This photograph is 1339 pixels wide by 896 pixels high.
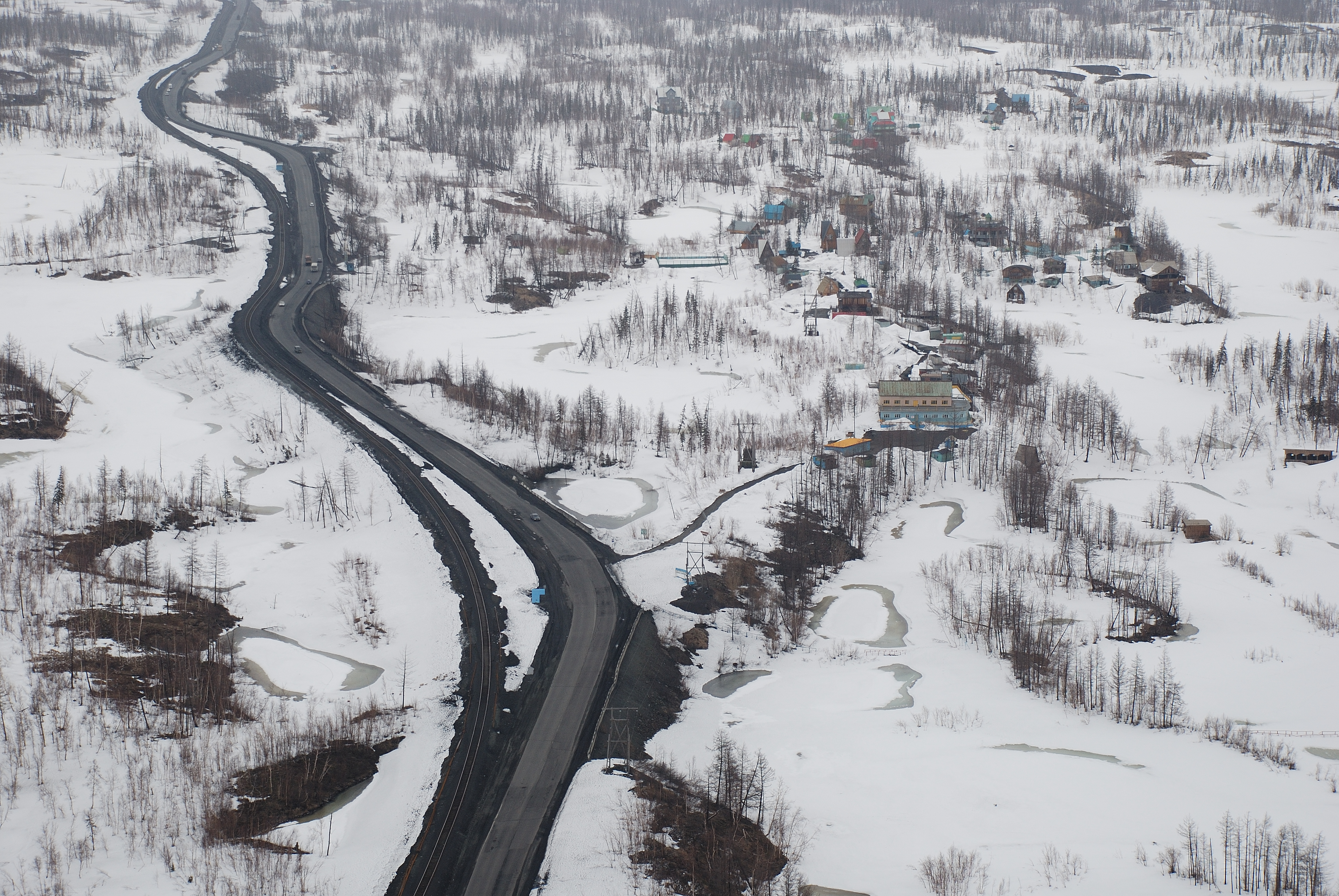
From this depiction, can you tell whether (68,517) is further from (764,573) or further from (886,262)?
(886,262)

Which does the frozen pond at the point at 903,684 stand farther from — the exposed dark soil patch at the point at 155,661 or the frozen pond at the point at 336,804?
the exposed dark soil patch at the point at 155,661

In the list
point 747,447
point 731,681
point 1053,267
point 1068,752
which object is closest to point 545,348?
point 747,447

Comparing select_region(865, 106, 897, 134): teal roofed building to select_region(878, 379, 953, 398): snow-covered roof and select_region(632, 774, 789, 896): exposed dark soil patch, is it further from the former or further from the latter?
select_region(632, 774, 789, 896): exposed dark soil patch

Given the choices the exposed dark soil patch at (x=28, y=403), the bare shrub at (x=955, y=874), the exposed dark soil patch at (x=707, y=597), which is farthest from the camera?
the exposed dark soil patch at (x=28, y=403)

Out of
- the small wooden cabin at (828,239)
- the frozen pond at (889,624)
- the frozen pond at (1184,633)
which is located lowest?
the frozen pond at (889,624)

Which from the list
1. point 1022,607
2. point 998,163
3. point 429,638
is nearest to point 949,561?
point 1022,607

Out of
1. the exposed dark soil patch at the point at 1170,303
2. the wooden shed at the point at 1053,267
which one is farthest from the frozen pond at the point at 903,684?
the wooden shed at the point at 1053,267
